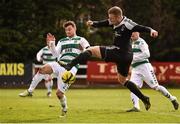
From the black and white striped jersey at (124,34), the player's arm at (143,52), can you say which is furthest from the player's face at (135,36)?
the black and white striped jersey at (124,34)

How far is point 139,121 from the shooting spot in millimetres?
14539

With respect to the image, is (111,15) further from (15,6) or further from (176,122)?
(15,6)

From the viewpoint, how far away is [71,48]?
626 inches

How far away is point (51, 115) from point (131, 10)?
31.3 m

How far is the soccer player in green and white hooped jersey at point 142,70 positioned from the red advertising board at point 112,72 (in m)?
19.3

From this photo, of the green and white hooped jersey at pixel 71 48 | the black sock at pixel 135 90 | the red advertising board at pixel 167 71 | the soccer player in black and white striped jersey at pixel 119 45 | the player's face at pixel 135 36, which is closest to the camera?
the soccer player in black and white striped jersey at pixel 119 45

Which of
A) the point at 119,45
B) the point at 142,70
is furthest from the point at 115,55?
the point at 142,70

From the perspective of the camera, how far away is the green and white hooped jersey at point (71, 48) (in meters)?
15.9

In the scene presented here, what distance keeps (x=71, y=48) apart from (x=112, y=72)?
73.9 ft

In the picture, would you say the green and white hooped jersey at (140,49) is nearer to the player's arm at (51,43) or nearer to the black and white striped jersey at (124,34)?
the player's arm at (51,43)

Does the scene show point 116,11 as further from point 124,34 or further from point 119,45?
point 119,45

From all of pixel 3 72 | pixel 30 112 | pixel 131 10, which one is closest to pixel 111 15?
pixel 30 112

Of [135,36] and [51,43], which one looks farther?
[135,36]

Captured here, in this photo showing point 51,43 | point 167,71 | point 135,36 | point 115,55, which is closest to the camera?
point 115,55
